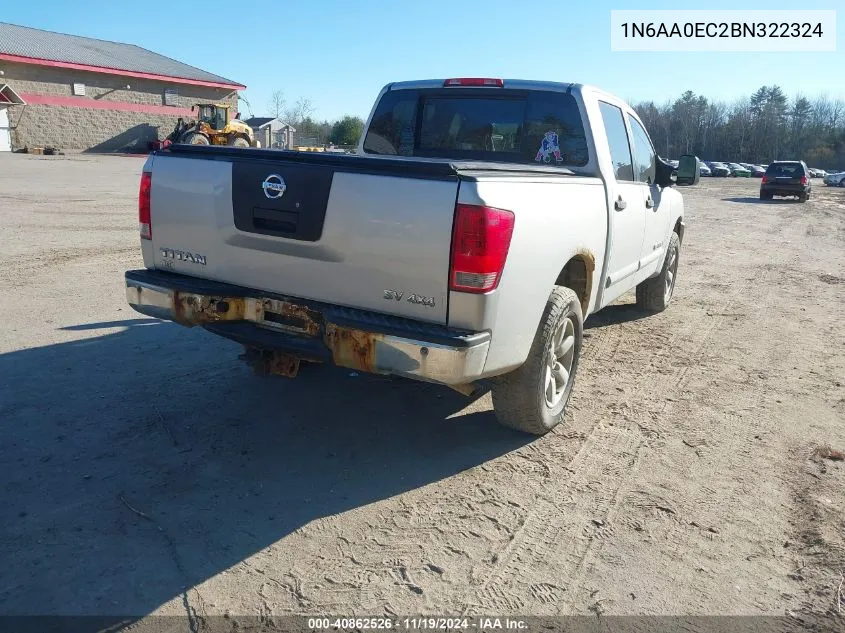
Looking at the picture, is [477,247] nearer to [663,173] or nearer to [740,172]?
[663,173]

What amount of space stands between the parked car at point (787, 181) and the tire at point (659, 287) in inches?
1011

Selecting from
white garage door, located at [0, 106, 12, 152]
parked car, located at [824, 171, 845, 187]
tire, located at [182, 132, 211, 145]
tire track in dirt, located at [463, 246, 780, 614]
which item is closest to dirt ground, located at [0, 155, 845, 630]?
tire track in dirt, located at [463, 246, 780, 614]

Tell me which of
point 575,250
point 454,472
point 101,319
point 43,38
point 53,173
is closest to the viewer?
point 454,472

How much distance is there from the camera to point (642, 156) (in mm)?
6176

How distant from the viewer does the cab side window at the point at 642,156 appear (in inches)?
235

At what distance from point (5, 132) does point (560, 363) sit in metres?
45.5

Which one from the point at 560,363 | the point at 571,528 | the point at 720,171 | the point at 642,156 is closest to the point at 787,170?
the point at 642,156

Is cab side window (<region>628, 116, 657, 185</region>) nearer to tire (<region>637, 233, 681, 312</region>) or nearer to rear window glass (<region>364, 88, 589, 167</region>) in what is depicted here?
rear window glass (<region>364, 88, 589, 167</region>)

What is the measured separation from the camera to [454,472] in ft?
12.3

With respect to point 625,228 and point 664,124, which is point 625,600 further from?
point 664,124

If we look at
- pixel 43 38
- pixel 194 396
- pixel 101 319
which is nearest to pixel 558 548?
pixel 194 396

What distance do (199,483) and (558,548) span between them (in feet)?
5.89

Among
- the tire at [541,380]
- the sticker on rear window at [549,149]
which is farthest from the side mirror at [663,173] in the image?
the tire at [541,380]

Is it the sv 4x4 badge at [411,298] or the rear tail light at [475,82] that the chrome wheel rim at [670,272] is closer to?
the rear tail light at [475,82]
